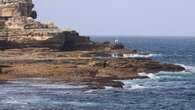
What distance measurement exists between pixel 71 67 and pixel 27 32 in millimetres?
26131

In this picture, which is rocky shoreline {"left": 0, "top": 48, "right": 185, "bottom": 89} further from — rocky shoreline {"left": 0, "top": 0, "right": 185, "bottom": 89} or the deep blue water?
the deep blue water

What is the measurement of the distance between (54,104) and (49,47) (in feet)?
154

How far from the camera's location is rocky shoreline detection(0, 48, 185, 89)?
7800 centimetres

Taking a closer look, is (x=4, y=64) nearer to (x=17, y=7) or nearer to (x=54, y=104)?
(x=54, y=104)

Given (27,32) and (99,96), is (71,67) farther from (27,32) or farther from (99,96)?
(27,32)

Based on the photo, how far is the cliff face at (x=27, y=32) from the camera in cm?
10625

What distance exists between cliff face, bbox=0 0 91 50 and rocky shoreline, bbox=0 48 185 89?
4790 mm

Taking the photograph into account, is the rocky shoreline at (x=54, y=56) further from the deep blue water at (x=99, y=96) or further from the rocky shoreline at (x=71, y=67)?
the deep blue water at (x=99, y=96)

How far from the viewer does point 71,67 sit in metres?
84.1

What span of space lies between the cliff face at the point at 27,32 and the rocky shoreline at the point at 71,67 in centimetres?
479

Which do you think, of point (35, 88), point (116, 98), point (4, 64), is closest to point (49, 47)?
point (4, 64)

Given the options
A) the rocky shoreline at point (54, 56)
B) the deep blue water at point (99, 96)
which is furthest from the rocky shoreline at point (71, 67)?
the deep blue water at point (99, 96)

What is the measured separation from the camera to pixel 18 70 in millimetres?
83062

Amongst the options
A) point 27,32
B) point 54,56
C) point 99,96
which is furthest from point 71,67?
point 27,32
